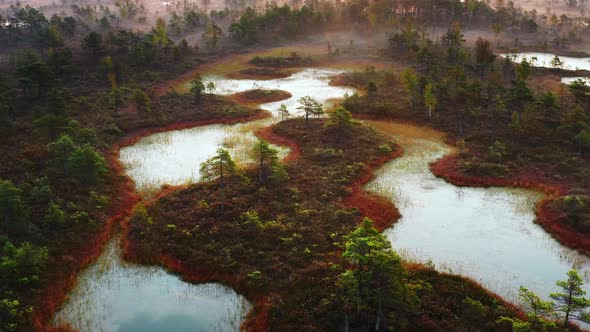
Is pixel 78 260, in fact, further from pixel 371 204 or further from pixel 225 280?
pixel 371 204

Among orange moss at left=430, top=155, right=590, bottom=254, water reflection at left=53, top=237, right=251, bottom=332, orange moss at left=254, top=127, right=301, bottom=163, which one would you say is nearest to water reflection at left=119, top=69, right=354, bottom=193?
orange moss at left=254, top=127, right=301, bottom=163

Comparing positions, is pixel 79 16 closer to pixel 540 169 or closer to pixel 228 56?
pixel 228 56

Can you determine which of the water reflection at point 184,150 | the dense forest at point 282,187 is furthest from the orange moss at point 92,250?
the water reflection at point 184,150

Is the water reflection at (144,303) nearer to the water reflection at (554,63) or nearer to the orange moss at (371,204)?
the orange moss at (371,204)

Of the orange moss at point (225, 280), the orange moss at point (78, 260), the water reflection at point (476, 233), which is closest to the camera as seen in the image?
the orange moss at point (225, 280)

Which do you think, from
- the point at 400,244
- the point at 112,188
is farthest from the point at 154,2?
the point at 400,244

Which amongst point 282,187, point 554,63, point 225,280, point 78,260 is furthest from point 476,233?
point 554,63
